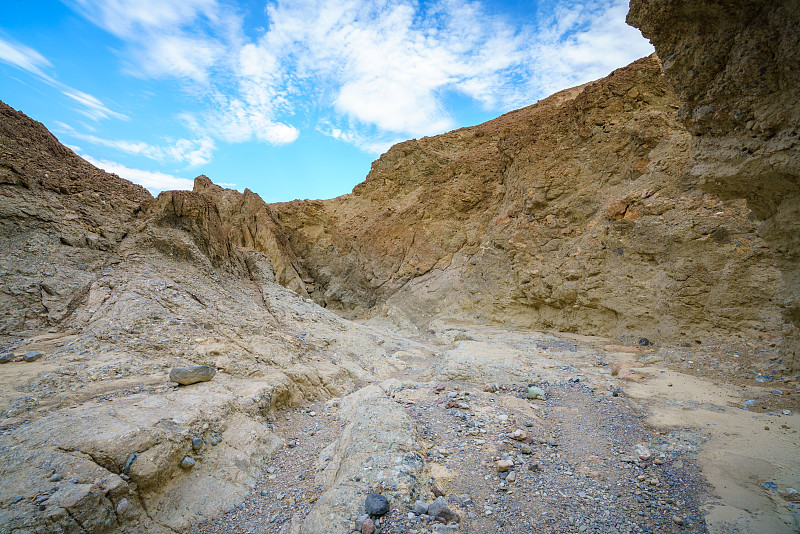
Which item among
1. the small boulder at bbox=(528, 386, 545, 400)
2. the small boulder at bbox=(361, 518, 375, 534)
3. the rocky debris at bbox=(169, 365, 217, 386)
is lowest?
the small boulder at bbox=(528, 386, 545, 400)

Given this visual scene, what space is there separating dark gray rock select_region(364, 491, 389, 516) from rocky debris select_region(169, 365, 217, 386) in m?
3.78

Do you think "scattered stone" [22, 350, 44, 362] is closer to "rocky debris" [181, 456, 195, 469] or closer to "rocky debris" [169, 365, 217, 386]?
"rocky debris" [169, 365, 217, 386]

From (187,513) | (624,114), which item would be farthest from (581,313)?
(187,513)

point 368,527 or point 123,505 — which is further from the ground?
point 123,505

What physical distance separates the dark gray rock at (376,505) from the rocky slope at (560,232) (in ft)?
17.2

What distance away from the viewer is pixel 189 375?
17.9 ft

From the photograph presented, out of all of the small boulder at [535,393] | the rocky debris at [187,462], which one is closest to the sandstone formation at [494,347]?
the rocky debris at [187,462]

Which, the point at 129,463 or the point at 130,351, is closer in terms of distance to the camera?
the point at 129,463

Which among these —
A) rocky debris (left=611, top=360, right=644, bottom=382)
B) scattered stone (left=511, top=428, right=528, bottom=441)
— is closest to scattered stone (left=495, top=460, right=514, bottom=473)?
scattered stone (left=511, top=428, right=528, bottom=441)

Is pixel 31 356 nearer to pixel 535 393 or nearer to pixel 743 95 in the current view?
pixel 535 393

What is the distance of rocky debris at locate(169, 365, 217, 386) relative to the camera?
5377 millimetres

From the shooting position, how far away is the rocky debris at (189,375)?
538 centimetres

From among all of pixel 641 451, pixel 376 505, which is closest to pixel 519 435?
pixel 641 451

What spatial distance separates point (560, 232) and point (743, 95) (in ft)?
33.1
